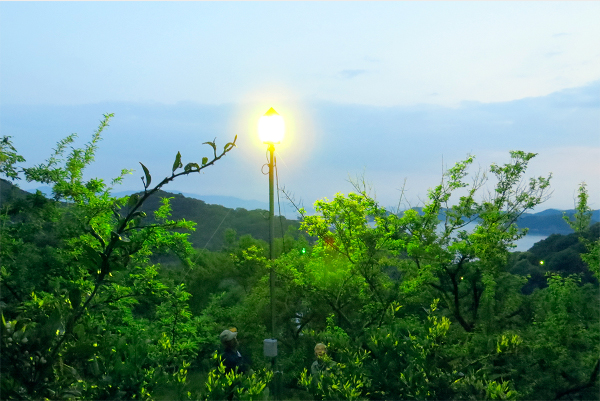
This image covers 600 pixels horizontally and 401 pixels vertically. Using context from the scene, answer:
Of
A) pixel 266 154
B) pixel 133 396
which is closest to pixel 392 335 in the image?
pixel 133 396

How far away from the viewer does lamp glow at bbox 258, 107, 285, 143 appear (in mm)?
6891

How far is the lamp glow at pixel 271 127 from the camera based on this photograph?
6.89 metres

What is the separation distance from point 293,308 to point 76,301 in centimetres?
1134

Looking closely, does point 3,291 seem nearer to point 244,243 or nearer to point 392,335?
point 392,335

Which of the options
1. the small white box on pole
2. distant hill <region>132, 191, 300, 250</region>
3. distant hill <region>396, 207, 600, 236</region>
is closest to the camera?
the small white box on pole

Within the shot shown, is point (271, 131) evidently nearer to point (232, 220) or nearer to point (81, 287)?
point (81, 287)

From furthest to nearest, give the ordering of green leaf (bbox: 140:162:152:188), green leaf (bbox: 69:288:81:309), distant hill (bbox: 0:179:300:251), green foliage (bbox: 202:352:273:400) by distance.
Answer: distant hill (bbox: 0:179:300:251)
green foliage (bbox: 202:352:273:400)
green leaf (bbox: 69:288:81:309)
green leaf (bbox: 140:162:152:188)

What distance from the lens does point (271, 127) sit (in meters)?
6.93

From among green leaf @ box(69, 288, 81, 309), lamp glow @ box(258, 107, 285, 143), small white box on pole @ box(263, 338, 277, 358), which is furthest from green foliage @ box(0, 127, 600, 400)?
lamp glow @ box(258, 107, 285, 143)

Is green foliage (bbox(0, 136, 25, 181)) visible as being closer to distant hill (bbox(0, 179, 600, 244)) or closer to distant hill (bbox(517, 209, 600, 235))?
distant hill (bbox(0, 179, 600, 244))

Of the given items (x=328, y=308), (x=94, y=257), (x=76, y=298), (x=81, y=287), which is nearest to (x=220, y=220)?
(x=328, y=308)

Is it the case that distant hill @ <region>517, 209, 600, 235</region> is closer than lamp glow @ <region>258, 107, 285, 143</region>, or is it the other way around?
lamp glow @ <region>258, 107, 285, 143</region>

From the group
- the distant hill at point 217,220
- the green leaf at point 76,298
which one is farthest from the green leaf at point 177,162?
the distant hill at point 217,220

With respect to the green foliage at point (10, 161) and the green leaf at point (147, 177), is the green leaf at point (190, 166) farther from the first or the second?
the green foliage at point (10, 161)
